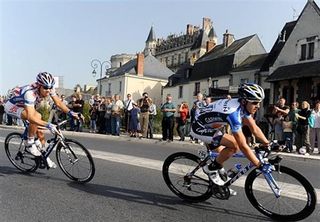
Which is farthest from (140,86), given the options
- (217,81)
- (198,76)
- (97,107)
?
(97,107)

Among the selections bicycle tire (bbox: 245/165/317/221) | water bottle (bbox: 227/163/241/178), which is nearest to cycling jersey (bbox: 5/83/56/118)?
water bottle (bbox: 227/163/241/178)

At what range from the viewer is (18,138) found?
26.4ft

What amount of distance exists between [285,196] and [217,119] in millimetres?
1358

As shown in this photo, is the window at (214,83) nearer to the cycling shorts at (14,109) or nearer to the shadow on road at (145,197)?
the cycling shorts at (14,109)

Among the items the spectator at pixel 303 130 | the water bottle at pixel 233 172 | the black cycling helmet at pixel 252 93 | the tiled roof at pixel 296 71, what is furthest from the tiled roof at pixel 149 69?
the black cycling helmet at pixel 252 93

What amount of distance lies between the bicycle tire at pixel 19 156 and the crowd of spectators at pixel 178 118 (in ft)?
19.6

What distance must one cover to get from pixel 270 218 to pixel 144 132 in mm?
13239

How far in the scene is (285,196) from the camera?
18.6 feet

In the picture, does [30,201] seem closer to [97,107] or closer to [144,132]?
[144,132]

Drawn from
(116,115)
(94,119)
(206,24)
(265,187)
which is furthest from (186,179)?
(206,24)

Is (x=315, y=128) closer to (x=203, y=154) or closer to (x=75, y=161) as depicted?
(x=203, y=154)

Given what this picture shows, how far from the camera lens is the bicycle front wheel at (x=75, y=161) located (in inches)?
281

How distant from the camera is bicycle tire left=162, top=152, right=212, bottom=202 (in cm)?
628

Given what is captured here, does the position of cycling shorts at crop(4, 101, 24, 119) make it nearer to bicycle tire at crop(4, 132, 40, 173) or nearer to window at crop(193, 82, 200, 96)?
bicycle tire at crop(4, 132, 40, 173)
